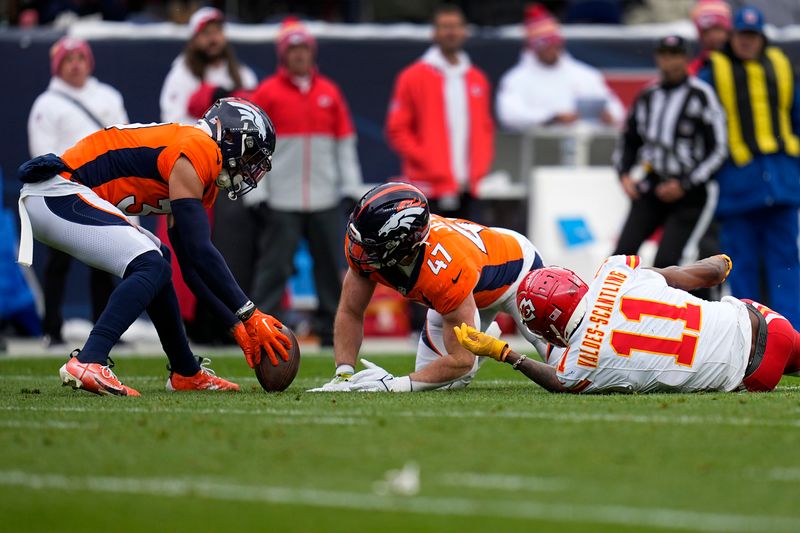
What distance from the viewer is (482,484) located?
4.40m

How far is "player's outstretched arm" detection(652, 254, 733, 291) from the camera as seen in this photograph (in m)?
6.77

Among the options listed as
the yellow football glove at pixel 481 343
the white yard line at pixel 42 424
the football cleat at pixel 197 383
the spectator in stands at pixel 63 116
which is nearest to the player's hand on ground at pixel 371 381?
the yellow football glove at pixel 481 343

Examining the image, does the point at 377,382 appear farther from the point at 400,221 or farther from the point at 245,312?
the point at 400,221

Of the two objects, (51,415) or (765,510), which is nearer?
(765,510)

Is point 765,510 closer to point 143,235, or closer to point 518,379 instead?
point 143,235

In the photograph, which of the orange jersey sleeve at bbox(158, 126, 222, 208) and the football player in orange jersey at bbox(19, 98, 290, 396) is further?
the orange jersey sleeve at bbox(158, 126, 222, 208)

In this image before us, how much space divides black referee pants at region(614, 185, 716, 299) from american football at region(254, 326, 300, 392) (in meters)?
3.99

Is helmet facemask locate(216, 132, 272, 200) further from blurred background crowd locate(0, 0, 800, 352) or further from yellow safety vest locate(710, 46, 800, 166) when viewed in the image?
yellow safety vest locate(710, 46, 800, 166)

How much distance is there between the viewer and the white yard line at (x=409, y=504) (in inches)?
153

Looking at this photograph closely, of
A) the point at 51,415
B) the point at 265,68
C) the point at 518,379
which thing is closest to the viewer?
the point at 51,415

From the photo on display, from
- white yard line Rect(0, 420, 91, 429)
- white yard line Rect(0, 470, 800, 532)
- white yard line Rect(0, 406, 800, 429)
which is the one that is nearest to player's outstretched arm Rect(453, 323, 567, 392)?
white yard line Rect(0, 406, 800, 429)

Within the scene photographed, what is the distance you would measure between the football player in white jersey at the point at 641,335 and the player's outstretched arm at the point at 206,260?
3.22ft

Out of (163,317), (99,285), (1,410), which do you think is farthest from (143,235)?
(99,285)

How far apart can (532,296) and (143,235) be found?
6.45 feet
